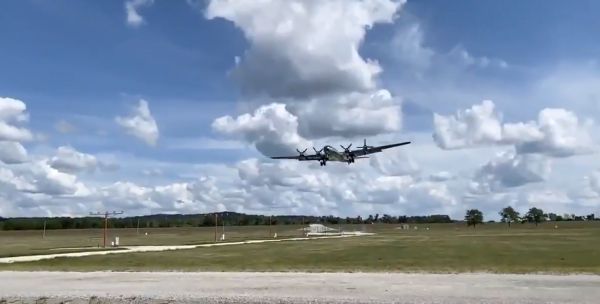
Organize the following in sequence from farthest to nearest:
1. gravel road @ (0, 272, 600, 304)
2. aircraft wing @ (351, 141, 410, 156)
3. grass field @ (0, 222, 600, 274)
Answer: aircraft wing @ (351, 141, 410, 156), grass field @ (0, 222, 600, 274), gravel road @ (0, 272, 600, 304)

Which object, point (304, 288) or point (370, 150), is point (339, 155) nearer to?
point (370, 150)

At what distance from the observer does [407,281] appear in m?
27.5

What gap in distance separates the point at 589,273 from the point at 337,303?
49.1 ft

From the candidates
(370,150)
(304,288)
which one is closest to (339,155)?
(370,150)

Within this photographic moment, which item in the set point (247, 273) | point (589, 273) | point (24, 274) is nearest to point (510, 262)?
point (589, 273)

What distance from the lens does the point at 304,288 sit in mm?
25672

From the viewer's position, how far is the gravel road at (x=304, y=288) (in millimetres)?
22203

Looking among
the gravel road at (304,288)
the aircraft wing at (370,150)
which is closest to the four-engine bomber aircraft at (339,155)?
the aircraft wing at (370,150)

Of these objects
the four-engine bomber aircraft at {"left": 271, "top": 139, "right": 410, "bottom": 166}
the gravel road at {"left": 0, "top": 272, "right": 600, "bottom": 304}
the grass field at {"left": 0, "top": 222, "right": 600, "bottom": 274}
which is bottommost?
the gravel road at {"left": 0, "top": 272, "right": 600, "bottom": 304}

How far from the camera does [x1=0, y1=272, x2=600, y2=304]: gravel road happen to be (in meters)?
22.2

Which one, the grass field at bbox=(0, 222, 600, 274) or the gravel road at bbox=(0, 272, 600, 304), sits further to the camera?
the grass field at bbox=(0, 222, 600, 274)

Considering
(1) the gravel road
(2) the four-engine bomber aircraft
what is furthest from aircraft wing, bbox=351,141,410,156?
(1) the gravel road

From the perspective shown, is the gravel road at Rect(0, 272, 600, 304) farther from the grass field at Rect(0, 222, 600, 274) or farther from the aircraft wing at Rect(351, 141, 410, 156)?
the aircraft wing at Rect(351, 141, 410, 156)

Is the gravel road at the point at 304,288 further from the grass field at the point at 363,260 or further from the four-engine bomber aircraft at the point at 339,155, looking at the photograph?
the four-engine bomber aircraft at the point at 339,155
